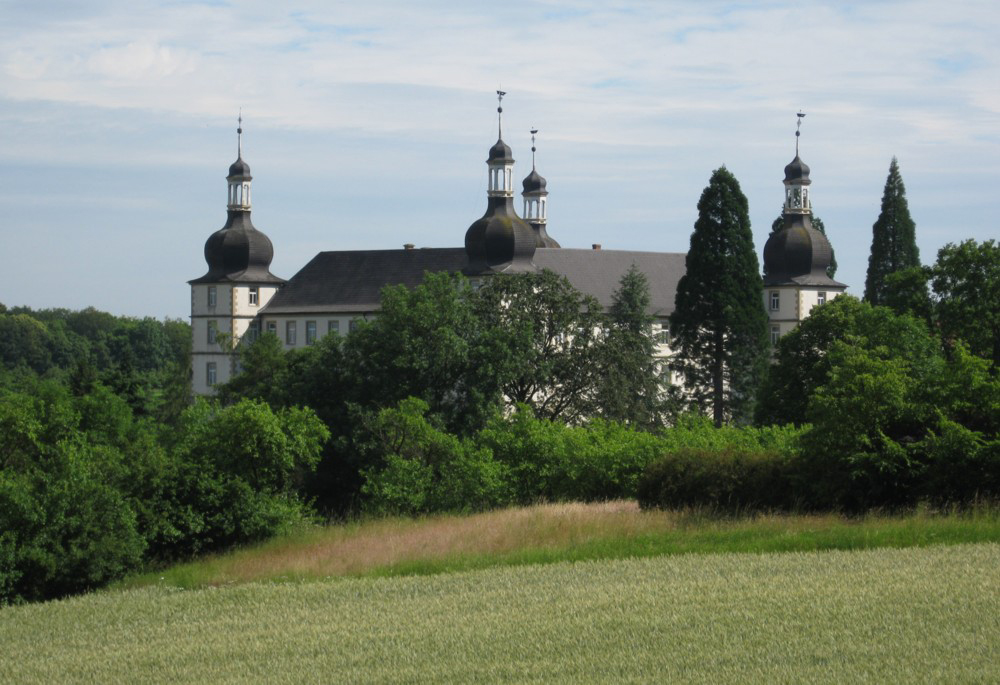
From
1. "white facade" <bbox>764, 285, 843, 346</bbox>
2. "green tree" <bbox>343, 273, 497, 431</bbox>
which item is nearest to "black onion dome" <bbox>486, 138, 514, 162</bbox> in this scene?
"white facade" <bbox>764, 285, 843, 346</bbox>

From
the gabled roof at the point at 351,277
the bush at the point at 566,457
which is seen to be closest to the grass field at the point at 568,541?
the bush at the point at 566,457

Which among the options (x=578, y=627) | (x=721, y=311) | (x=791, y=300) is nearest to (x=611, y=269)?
(x=791, y=300)

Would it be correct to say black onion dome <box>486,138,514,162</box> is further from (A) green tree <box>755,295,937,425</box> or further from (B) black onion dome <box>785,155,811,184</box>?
(A) green tree <box>755,295,937,425</box>

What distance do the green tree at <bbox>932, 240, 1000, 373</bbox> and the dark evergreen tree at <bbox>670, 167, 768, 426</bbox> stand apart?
422 inches

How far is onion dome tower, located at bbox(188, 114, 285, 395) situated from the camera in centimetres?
9344

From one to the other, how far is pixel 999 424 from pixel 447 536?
8.80m

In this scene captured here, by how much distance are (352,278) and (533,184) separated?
20238 millimetres

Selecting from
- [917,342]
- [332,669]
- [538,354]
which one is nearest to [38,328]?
[538,354]

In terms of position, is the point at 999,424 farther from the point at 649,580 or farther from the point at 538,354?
the point at 538,354

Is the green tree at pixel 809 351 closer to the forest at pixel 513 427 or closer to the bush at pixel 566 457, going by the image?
the forest at pixel 513 427

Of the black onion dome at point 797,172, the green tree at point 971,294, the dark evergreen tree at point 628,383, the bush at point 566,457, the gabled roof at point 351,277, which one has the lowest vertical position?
the bush at point 566,457

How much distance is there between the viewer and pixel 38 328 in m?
147

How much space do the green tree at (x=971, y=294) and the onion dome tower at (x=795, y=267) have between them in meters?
38.6

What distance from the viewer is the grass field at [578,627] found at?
14227 millimetres
